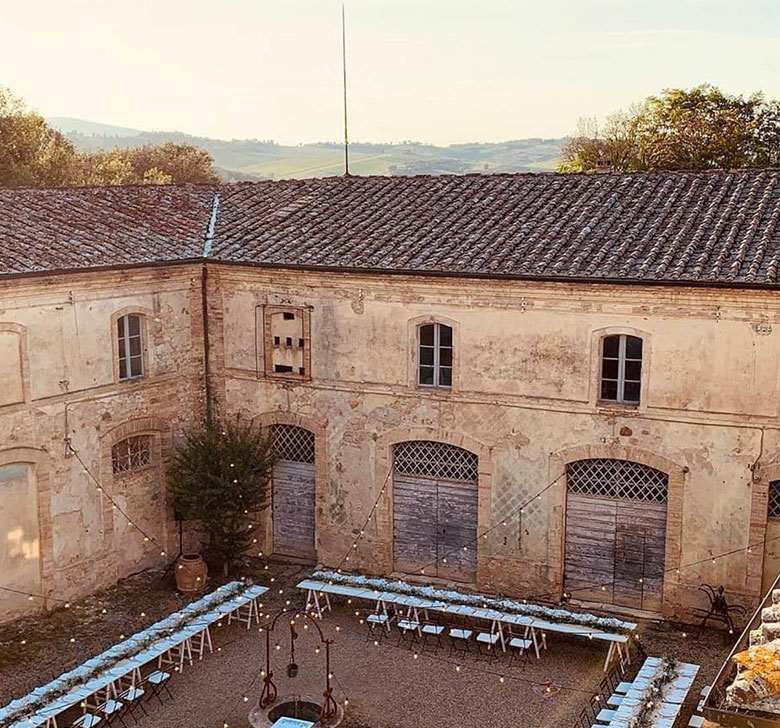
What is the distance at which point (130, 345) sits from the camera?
678 inches

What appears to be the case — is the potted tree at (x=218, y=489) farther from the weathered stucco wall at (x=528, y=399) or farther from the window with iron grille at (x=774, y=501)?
the window with iron grille at (x=774, y=501)

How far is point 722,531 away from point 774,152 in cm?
2517

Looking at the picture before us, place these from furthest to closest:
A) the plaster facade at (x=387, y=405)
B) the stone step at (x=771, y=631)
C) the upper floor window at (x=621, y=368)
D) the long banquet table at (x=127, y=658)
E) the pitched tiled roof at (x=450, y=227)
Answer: the upper floor window at (x=621, y=368) → the pitched tiled roof at (x=450, y=227) → the plaster facade at (x=387, y=405) → the long banquet table at (x=127, y=658) → the stone step at (x=771, y=631)

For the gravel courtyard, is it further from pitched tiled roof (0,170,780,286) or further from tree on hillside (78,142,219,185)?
tree on hillside (78,142,219,185)

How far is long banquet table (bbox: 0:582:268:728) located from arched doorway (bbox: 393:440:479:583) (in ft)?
8.96

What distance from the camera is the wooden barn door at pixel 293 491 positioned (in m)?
18.2

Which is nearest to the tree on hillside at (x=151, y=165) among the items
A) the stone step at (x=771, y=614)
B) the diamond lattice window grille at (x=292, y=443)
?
the diamond lattice window grille at (x=292, y=443)

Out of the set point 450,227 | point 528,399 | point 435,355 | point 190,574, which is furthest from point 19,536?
point 450,227

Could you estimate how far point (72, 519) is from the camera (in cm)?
1645

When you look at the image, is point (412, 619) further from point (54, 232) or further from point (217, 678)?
point (54, 232)

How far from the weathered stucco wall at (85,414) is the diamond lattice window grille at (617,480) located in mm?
7138

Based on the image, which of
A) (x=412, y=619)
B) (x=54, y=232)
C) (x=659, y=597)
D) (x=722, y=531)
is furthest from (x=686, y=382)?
(x=54, y=232)

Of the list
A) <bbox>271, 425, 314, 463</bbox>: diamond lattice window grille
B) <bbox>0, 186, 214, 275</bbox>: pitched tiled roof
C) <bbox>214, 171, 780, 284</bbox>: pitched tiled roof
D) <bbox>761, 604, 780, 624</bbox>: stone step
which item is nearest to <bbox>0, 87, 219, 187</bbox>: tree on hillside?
<bbox>0, 186, 214, 275</bbox>: pitched tiled roof

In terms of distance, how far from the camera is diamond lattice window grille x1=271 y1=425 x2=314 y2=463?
714 inches
